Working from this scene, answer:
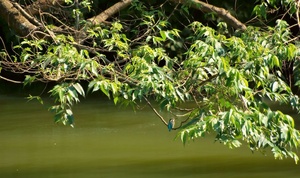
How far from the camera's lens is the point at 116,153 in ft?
32.7

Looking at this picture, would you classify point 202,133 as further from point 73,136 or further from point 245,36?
point 73,136

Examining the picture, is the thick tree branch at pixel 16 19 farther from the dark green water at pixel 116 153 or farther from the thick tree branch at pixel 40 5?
the dark green water at pixel 116 153

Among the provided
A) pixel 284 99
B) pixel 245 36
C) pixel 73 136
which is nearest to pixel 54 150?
pixel 73 136

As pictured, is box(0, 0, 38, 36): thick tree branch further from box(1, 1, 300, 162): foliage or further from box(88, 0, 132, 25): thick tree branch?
box(1, 1, 300, 162): foliage

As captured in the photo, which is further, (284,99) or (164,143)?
(164,143)

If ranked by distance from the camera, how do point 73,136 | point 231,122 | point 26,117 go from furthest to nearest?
1. point 26,117
2. point 73,136
3. point 231,122

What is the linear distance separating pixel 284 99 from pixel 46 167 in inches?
145

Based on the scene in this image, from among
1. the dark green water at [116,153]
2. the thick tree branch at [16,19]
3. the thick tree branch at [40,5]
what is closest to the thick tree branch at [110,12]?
the thick tree branch at [40,5]

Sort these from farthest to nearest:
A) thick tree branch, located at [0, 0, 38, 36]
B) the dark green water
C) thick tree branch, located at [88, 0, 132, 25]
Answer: the dark green water → thick tree branch, located at [88, 0, 132, 25] → thick tree branch, located at [0, 0, 38, 36]

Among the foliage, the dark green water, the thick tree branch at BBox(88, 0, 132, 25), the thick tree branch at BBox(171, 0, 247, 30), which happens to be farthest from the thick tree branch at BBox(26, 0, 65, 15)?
the foliage

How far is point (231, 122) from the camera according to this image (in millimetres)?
5742

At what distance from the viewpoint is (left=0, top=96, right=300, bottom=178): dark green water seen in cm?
897

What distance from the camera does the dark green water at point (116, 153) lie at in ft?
29.4

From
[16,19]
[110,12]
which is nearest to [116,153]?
[110,12]
